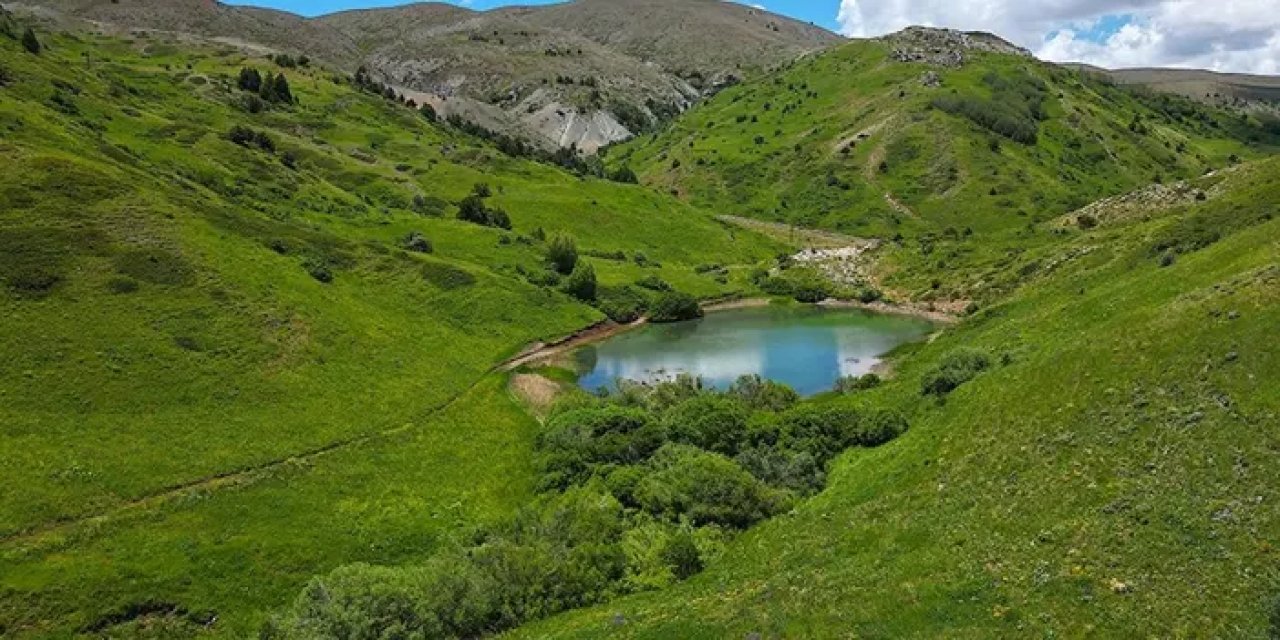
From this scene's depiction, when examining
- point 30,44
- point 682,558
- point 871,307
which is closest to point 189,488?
point 682,558

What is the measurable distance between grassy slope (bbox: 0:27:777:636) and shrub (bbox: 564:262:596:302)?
18.9 feet

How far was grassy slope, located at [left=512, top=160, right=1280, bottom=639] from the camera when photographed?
25500mm

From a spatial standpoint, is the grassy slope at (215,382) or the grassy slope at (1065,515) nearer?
the grassy slope at (1065,515)

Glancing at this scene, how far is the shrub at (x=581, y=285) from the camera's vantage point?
117562mm

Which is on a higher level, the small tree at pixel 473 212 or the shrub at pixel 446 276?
the small tree at pixel 473 212

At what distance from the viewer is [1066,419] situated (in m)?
36.4

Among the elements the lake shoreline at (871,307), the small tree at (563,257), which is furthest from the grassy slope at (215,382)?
the lake shoreline at (871,307)

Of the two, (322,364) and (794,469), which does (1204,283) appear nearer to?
(794,469)

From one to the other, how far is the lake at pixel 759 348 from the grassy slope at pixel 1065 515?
141 ft

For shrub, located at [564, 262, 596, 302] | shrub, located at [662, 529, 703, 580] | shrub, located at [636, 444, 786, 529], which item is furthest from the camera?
shrub, located at [564, 262, 596, 302]

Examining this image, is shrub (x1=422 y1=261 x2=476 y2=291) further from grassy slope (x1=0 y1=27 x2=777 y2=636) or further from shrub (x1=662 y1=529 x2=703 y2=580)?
shrub (x1=662 y1=529 x2=703 y2=580)

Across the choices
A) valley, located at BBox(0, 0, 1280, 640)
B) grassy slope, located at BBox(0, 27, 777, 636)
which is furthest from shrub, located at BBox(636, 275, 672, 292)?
grassy slope, located at BBox(0, 27, 777, 636)

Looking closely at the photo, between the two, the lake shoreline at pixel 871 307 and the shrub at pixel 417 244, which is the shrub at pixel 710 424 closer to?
the lake shoreline at pixel 871 307

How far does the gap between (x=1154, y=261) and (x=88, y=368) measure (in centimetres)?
7941
